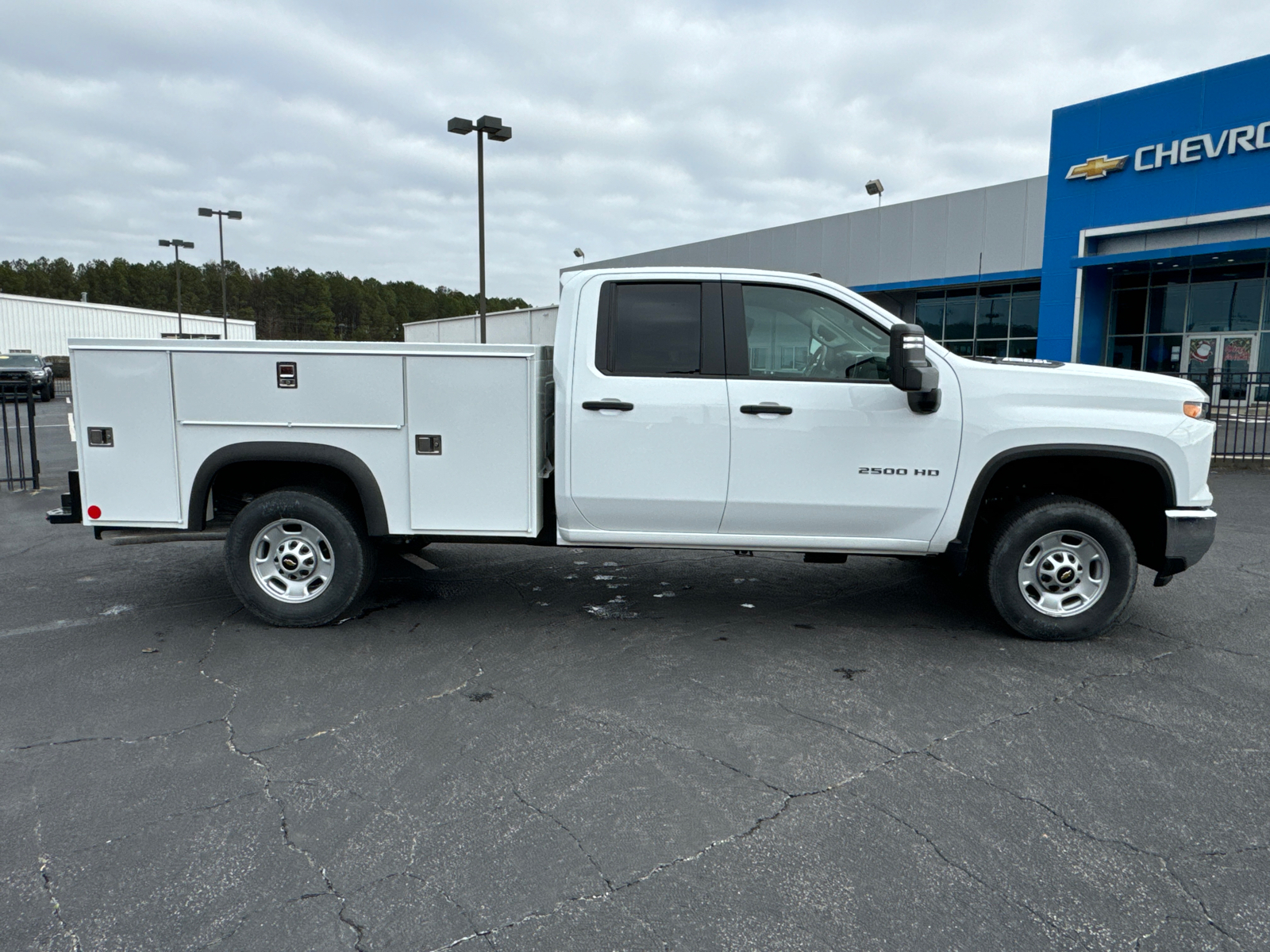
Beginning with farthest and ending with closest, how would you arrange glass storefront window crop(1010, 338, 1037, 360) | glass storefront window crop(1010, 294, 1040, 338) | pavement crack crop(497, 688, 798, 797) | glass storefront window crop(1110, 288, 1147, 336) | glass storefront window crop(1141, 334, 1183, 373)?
glass storefront window crop(1010, 338, 1037, 360), glass storefront window crop(1010, 294, 1040, 338), glass storefront window crop(1110, 288, 1147, 336), glass storefront window crop(1141, 334, 1183, 373), pavement crack crop(497, 688, 798, 797)

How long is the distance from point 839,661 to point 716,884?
2225 millimetres

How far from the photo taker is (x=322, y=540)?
5.24 m

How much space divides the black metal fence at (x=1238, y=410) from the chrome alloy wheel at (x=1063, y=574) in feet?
16.3

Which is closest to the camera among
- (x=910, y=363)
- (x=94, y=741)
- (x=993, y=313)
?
(x=94, y=741)

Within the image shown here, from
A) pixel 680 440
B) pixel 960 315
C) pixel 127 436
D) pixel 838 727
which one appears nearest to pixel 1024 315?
pixel 960 315

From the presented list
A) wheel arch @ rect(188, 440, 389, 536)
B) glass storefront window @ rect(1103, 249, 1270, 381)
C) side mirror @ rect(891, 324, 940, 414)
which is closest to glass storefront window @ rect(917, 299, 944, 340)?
glass storefront window @ rect(1103, 249, 1270, 381)

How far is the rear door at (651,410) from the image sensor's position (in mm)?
4914

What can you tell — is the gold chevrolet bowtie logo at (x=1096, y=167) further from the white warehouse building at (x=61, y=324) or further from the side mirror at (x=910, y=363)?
the white warehouse building at (x=61, y=324)

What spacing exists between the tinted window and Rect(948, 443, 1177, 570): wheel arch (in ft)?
5.74

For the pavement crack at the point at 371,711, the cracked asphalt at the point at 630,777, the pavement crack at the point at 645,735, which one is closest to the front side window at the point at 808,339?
the cracked asphalt at the point at 630,777

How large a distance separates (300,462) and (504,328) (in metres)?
27.1

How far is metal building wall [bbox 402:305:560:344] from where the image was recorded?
26477 mm

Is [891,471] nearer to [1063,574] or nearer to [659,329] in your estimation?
[1063,574]

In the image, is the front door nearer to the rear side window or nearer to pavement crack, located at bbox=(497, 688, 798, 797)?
the rear side window
